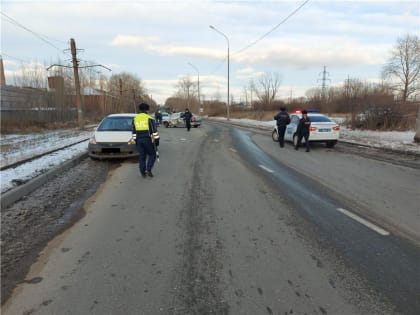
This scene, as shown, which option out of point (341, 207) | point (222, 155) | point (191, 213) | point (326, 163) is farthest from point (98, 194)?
point (326, 163)

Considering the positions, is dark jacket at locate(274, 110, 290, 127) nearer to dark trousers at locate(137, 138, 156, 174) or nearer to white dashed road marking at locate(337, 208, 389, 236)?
dark trousers at locate(137, 138, 156, 174)

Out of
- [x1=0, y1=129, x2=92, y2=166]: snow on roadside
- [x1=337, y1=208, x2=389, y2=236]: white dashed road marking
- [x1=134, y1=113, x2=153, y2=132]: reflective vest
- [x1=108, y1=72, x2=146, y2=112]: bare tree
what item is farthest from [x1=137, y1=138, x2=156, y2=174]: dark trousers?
[x1=108, y1=72, x2=146, y2=112]: bare tree

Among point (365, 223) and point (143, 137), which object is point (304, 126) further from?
point (365, 223)

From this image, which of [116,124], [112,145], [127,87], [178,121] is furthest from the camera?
[127,87]

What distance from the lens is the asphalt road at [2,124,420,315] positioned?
2.79 metres

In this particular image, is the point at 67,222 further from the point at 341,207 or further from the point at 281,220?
the point at 341,207

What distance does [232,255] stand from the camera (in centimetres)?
369

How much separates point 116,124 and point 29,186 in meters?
5.00

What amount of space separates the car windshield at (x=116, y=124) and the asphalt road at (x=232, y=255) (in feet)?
15.0

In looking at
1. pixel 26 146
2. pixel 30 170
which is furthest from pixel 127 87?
pixel 30 170

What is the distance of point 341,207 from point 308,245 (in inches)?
72.5

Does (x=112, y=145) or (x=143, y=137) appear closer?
(x=143, y=137)

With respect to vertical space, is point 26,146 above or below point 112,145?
below

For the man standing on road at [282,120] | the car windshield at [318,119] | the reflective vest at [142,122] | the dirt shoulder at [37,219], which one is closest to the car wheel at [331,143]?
the car windshield at [318,119]
